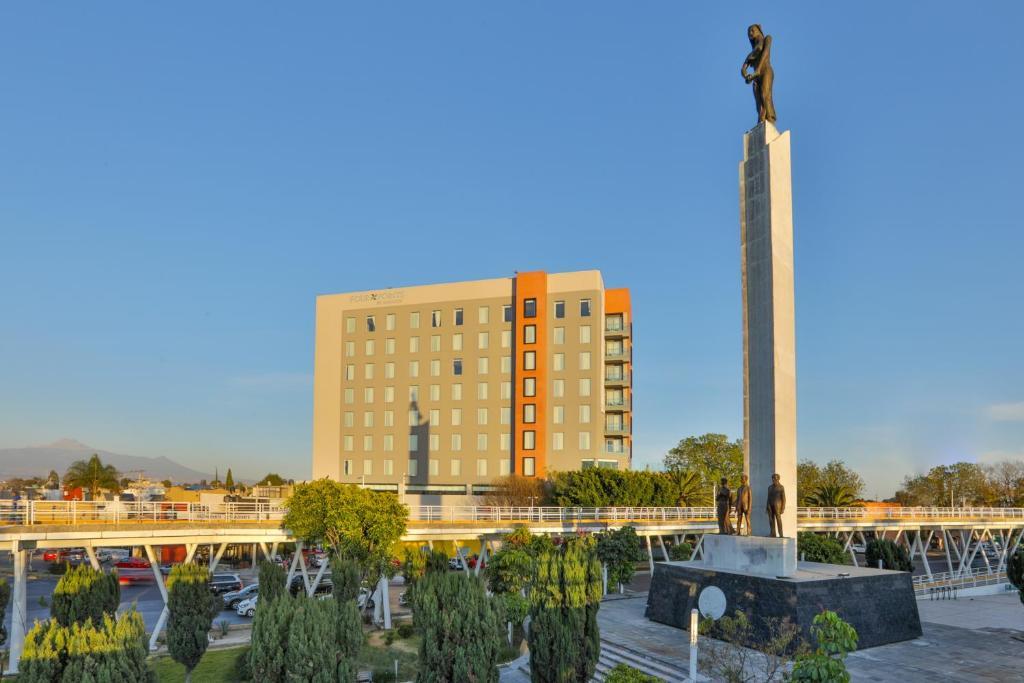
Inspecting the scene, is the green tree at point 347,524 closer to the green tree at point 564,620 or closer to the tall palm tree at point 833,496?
the green tree at point 564,620

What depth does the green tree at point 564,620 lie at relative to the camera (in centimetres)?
2031

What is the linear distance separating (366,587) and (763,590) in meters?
16.8

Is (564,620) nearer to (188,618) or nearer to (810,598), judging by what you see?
(810,598)

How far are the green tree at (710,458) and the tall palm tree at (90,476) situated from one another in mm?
72559

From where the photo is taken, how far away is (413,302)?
85625 mm

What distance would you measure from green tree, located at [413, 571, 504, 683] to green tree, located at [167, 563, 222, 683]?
9818 millimetres

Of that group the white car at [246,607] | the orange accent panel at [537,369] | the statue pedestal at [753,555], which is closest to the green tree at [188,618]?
the white car at [246,607]

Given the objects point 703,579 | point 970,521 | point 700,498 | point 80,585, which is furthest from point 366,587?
point 970,521

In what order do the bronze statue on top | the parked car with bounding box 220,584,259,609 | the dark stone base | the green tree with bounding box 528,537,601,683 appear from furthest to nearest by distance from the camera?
1. the parked car with bounding box 220,584,259,609
2. the bronze statue on top
3. the dark stone base
4. the green tree with bounding box 528,537,601,683

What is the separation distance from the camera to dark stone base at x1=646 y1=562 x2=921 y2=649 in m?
25.9

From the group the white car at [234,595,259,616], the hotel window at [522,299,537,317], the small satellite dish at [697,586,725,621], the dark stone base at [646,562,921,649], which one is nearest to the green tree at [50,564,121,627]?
the white car at [234,595,259,616]

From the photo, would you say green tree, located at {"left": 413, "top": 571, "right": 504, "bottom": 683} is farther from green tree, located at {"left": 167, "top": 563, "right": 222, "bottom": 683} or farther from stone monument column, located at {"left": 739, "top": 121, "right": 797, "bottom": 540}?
stone monument column, located at {"left": 739, "top": 121, "right": 797, "bottom": 540}

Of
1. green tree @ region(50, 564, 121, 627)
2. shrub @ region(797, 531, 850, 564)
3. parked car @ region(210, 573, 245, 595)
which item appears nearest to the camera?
green tree @ region(50, 564, 121, 627)

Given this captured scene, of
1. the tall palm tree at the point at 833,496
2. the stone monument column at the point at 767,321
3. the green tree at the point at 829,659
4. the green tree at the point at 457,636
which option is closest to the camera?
the green tree at the point at 829,659
